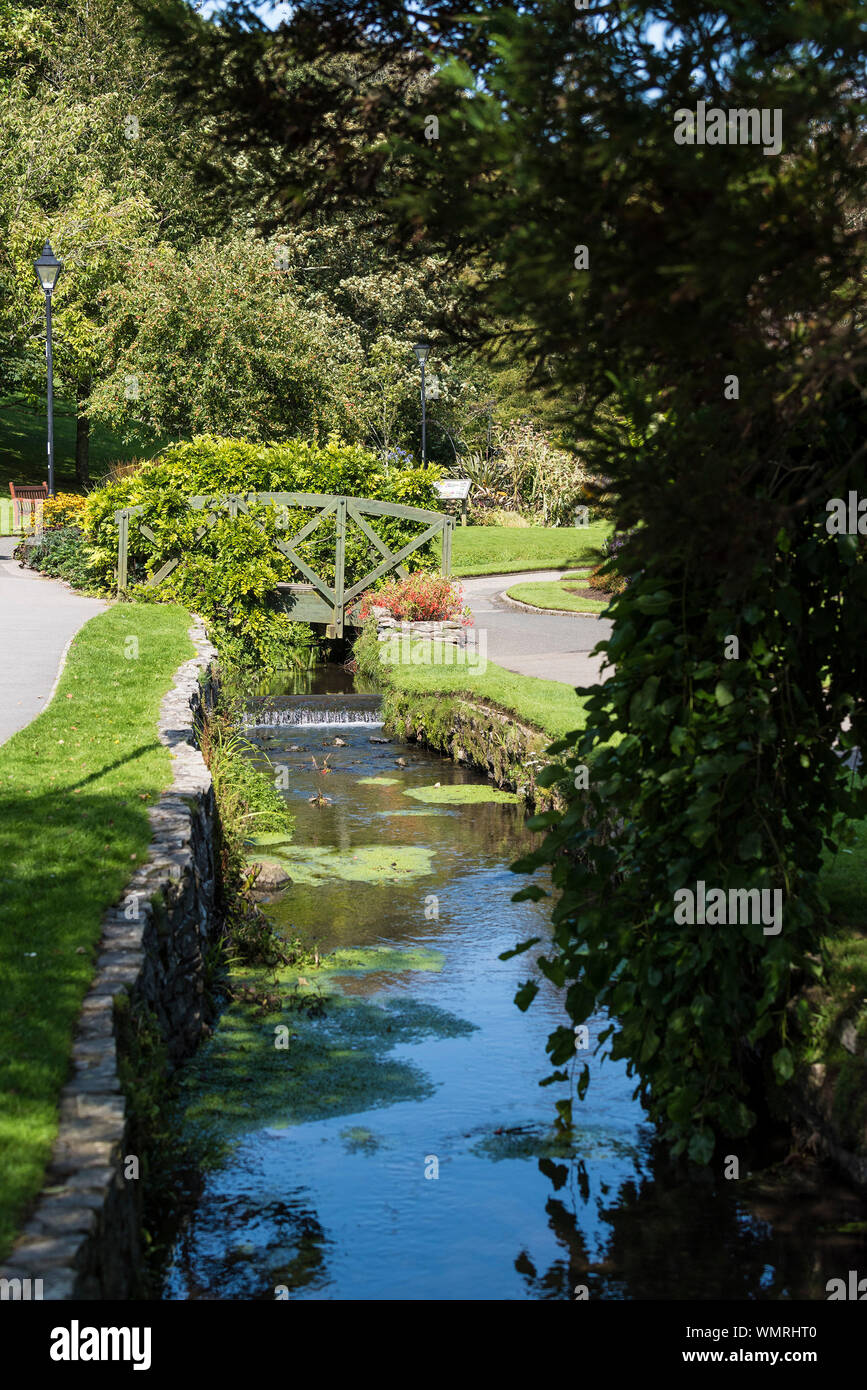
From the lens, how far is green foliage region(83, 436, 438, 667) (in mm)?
19484

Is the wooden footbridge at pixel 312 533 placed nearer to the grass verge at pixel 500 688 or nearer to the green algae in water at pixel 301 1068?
the grass verge at pixel 500 688

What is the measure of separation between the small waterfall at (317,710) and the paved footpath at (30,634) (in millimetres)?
2515

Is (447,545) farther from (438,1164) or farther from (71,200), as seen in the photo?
(71,200)

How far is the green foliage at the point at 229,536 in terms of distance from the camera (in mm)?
19484

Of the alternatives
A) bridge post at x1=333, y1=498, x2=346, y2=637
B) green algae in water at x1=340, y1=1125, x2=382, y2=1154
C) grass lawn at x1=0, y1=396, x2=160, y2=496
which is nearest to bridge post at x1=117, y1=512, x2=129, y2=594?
bridge post at x1=333, y1=498, x2=346, y2=637

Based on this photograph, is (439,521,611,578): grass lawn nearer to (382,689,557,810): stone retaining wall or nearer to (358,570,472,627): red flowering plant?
(358,570,472,627): red flowering plant

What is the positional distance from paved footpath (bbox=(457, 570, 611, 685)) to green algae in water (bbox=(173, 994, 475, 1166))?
610 cm

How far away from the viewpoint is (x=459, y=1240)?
18.0 feet

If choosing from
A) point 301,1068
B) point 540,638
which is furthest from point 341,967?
point 540,638

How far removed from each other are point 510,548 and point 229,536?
17.5 m

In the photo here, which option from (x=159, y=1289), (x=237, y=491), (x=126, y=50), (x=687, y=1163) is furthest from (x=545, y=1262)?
(x=126, y=50)

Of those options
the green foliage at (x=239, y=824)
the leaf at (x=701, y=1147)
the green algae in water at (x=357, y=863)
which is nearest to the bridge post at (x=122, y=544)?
the green foliage at (x=239, y=824)

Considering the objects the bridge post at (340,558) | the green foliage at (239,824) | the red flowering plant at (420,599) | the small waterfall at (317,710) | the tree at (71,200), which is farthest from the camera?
the tree at (71,200)

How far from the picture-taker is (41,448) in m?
49.4
